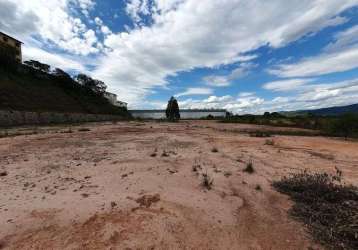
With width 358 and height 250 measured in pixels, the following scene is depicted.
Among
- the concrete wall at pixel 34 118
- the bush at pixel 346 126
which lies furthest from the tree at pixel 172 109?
the bush at pixel 346 126

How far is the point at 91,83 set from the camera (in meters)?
61.9

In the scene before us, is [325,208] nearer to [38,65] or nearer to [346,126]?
[346,126]

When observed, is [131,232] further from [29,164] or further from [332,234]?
[29,164]

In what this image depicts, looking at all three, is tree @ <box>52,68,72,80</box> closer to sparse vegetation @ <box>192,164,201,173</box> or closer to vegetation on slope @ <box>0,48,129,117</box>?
vegetation on slope @ <box>0,48,129,117</box>

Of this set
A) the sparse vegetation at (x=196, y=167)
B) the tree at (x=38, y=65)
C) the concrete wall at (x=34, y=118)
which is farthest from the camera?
the tree at (x=38, y=65)

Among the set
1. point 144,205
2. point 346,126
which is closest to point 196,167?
point 144,205

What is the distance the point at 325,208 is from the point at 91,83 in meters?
65.8

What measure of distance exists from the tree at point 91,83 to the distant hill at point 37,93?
12.3 ft

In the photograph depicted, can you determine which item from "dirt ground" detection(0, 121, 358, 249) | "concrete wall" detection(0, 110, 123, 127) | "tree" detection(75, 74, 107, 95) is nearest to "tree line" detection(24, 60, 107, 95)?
"tree" detection(75, 74, 107, 95)

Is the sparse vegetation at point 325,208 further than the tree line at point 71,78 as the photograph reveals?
No

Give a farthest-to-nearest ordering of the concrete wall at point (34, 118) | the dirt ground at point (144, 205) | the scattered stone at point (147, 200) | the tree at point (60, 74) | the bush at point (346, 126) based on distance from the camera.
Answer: the tree at point (60, 74), the concrete wall at point (34, 118), the bush at point (346, 126), the scattered stone at point (147, 200), the dirt ground at point (144, 205)

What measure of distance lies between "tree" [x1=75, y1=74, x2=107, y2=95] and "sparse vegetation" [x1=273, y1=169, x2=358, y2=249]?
209ft

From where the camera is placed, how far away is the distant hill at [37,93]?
28188 mm

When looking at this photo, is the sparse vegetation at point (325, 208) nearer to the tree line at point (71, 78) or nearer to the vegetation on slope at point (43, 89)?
the vegetation on slope at point (43, 89)
